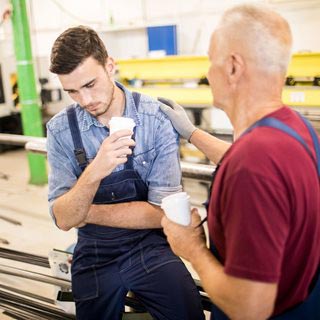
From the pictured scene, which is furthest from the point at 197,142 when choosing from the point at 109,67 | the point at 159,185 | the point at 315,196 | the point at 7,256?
the point at 7,256

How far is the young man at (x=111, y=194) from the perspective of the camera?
1415 mm

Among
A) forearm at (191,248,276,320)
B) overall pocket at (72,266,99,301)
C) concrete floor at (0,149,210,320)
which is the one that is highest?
forearm at (191,248,276,320)

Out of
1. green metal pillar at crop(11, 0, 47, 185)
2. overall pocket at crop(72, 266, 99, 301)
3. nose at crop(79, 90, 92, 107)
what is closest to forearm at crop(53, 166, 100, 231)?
overall pocket at crop(72, 266, 99, 301)

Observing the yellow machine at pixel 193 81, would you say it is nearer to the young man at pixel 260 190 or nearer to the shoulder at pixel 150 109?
the shoulder at pixel 150 109

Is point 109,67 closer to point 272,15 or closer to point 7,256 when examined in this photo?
point 272,15

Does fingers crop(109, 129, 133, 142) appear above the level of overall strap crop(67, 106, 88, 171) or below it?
above

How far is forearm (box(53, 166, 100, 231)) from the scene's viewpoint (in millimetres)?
1311

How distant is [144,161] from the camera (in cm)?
156

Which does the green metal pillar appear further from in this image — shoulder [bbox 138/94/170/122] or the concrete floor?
shoulder [bbox 138/94/170/122]

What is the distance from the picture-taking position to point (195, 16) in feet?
18.3

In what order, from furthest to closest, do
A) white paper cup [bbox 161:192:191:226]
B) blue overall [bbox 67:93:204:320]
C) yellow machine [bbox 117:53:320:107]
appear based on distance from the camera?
yellow machine [bbox 117:53:320:107] → blue overall [bbox 67:93:204:320] → white paper cup [bbox 161:192:191:226]

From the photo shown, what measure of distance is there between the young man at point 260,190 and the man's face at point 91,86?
638mm

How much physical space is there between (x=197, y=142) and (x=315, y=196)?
88 centimetres

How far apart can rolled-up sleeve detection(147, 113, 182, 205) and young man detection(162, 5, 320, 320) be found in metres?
0.51
